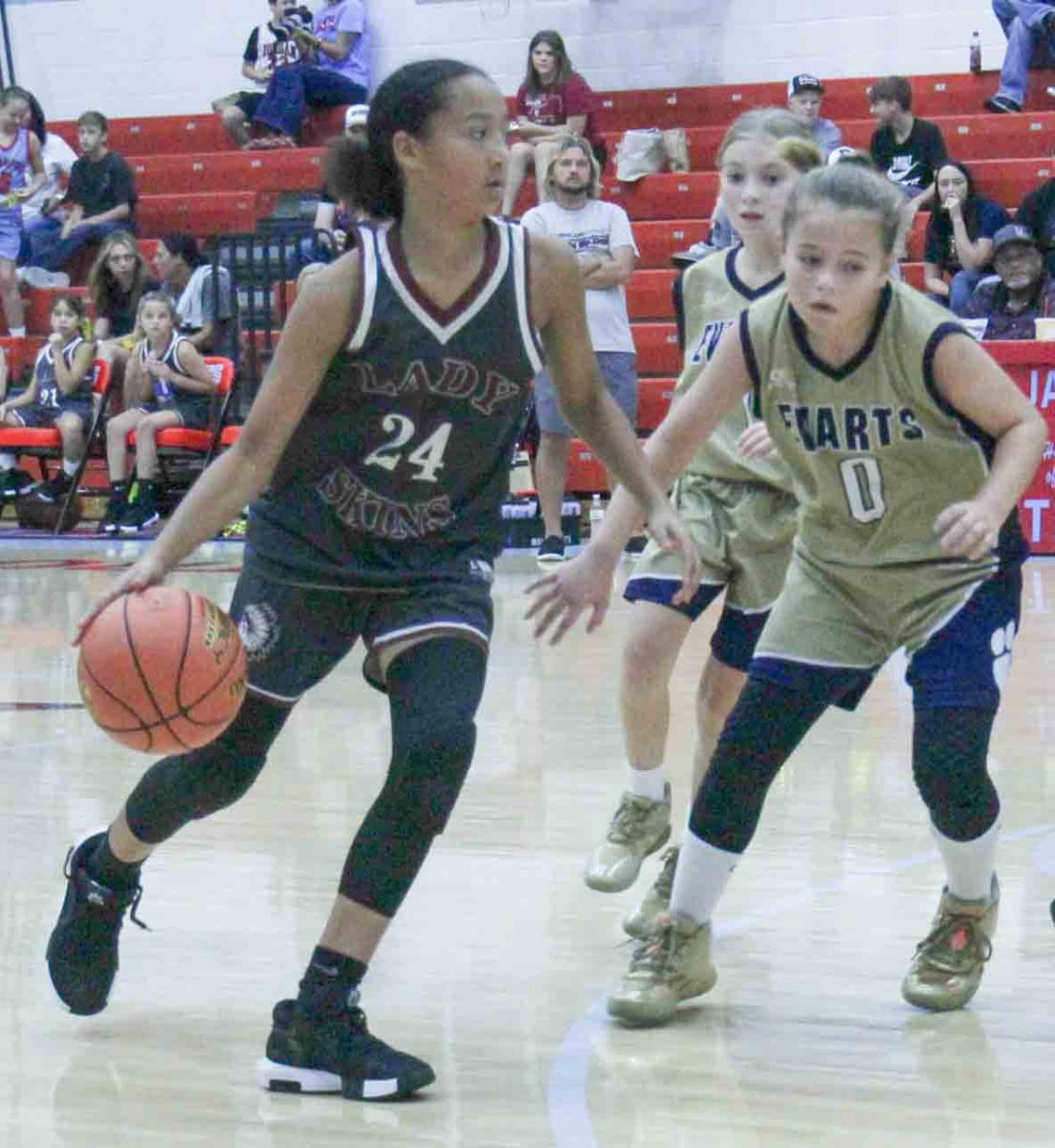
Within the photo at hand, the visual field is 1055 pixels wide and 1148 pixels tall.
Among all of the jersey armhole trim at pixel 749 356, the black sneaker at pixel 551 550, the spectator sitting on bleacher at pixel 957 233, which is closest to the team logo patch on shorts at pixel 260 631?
the jersey armhole trim at pixel 749 356

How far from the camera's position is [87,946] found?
3285 millimetres

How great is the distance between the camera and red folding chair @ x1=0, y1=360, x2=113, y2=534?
12.5m

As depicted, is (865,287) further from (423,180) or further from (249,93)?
(249,93)

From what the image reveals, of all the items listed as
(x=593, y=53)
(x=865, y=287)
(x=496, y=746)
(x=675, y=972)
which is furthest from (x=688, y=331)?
(x=593, y=53)

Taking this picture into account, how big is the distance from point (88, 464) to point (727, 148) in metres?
10.0

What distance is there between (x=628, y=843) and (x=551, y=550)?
5834 millimetres

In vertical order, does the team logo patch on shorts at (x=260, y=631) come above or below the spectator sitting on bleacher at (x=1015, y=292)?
above

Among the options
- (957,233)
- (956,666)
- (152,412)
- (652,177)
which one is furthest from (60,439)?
(956,666)

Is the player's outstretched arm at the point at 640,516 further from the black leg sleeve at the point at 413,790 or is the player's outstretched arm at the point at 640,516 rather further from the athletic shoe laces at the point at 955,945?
the athletic shoe laces at the point at 955,945

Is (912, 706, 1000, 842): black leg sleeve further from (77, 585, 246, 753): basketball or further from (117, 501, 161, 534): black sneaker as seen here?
(117, 501, 161, 534): black sneaker

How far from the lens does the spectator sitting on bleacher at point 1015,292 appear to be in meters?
10.4

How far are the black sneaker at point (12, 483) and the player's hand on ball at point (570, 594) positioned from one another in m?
10.3

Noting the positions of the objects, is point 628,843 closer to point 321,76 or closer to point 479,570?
A: point 479,570

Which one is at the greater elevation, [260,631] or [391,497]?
[391,497]
